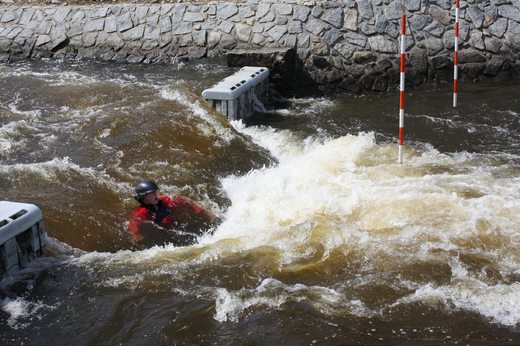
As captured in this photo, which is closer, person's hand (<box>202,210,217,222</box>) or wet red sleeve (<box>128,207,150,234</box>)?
wet red sleeve (<box>128,207,150,234</box>)

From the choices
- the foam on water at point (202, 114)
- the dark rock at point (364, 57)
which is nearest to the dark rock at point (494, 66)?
the dark rock at point (364, 57)

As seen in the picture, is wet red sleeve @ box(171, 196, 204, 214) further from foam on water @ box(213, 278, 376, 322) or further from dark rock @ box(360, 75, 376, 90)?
dark rock @ box(360, 75, 376, 90)

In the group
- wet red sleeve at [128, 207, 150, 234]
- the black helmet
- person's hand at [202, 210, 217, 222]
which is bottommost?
person's hand at [202, 210, 217, 222]

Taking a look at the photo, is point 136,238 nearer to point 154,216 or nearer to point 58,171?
point 154,216

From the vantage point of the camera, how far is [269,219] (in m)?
6.15

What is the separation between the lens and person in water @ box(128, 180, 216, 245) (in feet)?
19.0

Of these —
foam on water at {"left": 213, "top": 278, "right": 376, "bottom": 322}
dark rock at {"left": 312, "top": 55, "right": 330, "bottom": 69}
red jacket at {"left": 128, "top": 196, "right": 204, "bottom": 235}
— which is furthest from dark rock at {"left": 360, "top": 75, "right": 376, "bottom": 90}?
foam on water at {"left": 213, "top": 278, "right": 376, "bottom": 322}

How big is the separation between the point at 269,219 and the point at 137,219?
3.87 feet

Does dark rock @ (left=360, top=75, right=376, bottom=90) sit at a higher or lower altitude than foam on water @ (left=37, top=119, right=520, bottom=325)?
higher

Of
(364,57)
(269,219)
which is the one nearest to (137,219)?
(269,219)

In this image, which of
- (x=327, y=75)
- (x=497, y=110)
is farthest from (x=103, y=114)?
(x=497, y=110)

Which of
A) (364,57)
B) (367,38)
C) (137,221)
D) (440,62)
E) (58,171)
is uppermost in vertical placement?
(367,38)

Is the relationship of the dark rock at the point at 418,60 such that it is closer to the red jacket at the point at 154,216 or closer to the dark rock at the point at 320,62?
the dark rock at the point at 320,62

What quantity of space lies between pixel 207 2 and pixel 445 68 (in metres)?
4.16
